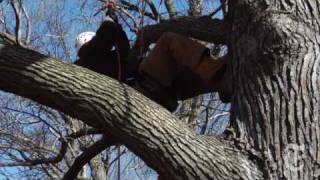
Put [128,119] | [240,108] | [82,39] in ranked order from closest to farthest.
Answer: [128,119]
[240,108]
[82,39]

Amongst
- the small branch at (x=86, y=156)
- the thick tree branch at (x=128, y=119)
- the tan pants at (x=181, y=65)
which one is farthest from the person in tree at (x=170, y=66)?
the thick tree branch at (x=128, y=119)

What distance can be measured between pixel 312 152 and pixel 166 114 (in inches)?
24.9

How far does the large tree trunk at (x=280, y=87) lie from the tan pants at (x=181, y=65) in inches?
20.2

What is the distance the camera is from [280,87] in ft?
8.89

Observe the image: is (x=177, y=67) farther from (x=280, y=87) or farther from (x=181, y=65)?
(x=280, y=87)

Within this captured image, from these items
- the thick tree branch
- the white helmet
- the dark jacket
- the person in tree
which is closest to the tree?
the thick tree branch

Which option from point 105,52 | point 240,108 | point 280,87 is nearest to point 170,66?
point 105,52

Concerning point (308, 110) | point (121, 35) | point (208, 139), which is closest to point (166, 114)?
point (208, 139)

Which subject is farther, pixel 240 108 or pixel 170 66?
pixel 170 66

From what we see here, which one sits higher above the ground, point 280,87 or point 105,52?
point 105,52

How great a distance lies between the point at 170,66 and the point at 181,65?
7 centimetres

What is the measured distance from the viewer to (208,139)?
8.93 feet

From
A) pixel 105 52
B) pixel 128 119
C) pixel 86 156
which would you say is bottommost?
pixel 86 156

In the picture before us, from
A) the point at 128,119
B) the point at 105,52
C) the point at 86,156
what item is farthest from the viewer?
the point at 105,52
